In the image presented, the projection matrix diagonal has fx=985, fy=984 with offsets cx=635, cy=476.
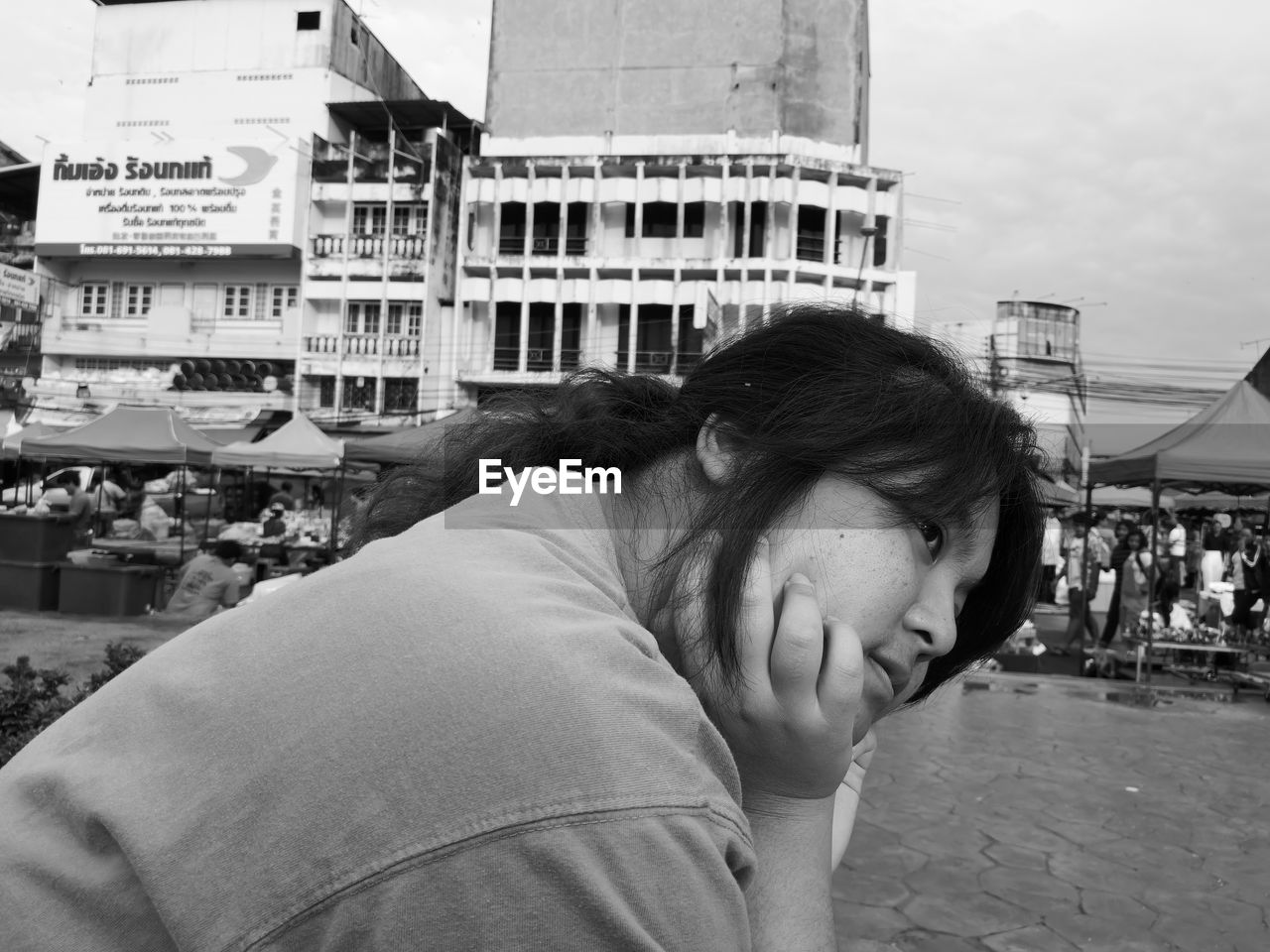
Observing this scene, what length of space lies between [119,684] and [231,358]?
32818 mm

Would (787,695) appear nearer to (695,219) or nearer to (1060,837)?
(1060,837)

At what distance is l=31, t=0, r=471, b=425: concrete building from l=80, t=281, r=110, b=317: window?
47 mm

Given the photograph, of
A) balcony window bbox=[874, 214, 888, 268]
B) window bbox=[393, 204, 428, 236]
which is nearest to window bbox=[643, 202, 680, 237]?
balcony window bbox=[874, 214, 888, 268]

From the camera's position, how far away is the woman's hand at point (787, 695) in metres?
0.99

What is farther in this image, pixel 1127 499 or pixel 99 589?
pixel 1127 499

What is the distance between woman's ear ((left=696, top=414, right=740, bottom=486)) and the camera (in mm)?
1200

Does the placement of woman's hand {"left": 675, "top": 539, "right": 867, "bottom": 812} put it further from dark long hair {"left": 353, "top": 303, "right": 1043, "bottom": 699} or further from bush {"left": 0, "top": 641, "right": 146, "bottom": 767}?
bush {"left": 0, "top": 641, "right": 146, "bottom": 767}

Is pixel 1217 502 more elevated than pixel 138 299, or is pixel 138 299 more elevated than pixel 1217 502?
pixel 138 299

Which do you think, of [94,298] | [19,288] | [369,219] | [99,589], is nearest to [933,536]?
[99,589]

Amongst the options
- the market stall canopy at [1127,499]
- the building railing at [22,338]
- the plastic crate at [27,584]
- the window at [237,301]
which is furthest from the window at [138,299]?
the market stall canopy at [1127,499]

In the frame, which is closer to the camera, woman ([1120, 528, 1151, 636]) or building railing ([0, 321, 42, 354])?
woman ([1120, 528, 1151, 636])

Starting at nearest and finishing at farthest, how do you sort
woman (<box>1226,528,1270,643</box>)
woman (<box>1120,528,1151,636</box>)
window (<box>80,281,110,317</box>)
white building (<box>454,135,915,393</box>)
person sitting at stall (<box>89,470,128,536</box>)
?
woman (<box>1120,528,1151,636</box>), woman (<box>1226,528,1270,643</box>), person sitting at stall (<box>89,470,128,536</box>), white building (<box>454,135,915,393</box>), window (<box>80,281,110,317</box>)

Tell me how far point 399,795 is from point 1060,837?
16.1 feet

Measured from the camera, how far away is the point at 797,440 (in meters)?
1.15
